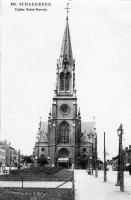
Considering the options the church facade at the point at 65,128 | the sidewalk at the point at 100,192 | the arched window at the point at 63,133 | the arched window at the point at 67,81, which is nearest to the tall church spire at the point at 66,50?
the church facade at the point at 65,128

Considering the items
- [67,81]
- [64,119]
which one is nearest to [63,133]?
[64,119]

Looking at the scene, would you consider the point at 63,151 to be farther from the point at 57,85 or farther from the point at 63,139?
the point at 57,85

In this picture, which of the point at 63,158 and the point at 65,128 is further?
the point at 65,128

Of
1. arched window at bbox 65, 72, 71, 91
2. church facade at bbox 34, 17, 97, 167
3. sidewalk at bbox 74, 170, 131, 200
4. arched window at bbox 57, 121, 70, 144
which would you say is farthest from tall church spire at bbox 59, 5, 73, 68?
sidewalk at bbox 74, 170, 131, 200

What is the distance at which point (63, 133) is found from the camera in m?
95.0

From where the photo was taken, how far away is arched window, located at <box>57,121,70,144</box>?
94.1 m

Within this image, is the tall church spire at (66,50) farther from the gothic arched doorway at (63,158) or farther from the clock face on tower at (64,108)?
the gothic arched doorway at (63,158)

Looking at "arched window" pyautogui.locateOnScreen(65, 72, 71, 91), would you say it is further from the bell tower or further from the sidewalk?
the sidewalk

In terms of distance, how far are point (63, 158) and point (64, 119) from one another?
9.05 metres

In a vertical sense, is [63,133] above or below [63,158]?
above

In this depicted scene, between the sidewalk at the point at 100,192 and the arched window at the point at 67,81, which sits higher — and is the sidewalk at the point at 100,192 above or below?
below

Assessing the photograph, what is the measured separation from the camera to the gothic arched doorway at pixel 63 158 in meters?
92.1

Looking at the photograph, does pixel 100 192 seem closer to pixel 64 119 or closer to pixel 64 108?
pixel 64 119

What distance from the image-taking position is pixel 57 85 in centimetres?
9888
